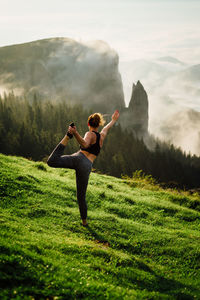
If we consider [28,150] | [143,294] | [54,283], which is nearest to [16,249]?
[54,283]

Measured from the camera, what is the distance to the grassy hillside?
6.02 meters

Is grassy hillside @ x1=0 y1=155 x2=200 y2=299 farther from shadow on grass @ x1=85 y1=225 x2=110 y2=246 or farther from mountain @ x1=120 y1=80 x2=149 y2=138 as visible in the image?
mountain @ x1=120 y1=80 x2=149 y2=138

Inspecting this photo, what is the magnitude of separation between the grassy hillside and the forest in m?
79.6

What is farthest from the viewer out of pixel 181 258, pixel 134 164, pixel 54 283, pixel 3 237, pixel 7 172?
pixel 134 164

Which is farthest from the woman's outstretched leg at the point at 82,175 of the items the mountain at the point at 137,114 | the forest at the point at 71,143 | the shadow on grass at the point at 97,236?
the mountain at the point at 137,114

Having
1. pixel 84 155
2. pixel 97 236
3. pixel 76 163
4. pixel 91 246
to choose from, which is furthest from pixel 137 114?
pixel 91 246

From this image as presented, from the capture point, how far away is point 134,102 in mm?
196000

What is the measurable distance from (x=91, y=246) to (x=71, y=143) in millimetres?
99755

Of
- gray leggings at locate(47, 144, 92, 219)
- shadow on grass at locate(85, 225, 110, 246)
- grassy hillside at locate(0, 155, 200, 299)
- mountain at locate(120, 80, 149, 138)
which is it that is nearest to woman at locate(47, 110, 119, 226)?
gray leggings at locate(47, 144, 92, 219)

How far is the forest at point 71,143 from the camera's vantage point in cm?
9569

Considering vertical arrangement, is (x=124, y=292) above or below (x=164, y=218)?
above

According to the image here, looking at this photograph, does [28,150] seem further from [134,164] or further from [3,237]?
[3,237]

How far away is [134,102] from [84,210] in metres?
192

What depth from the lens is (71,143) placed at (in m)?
108
